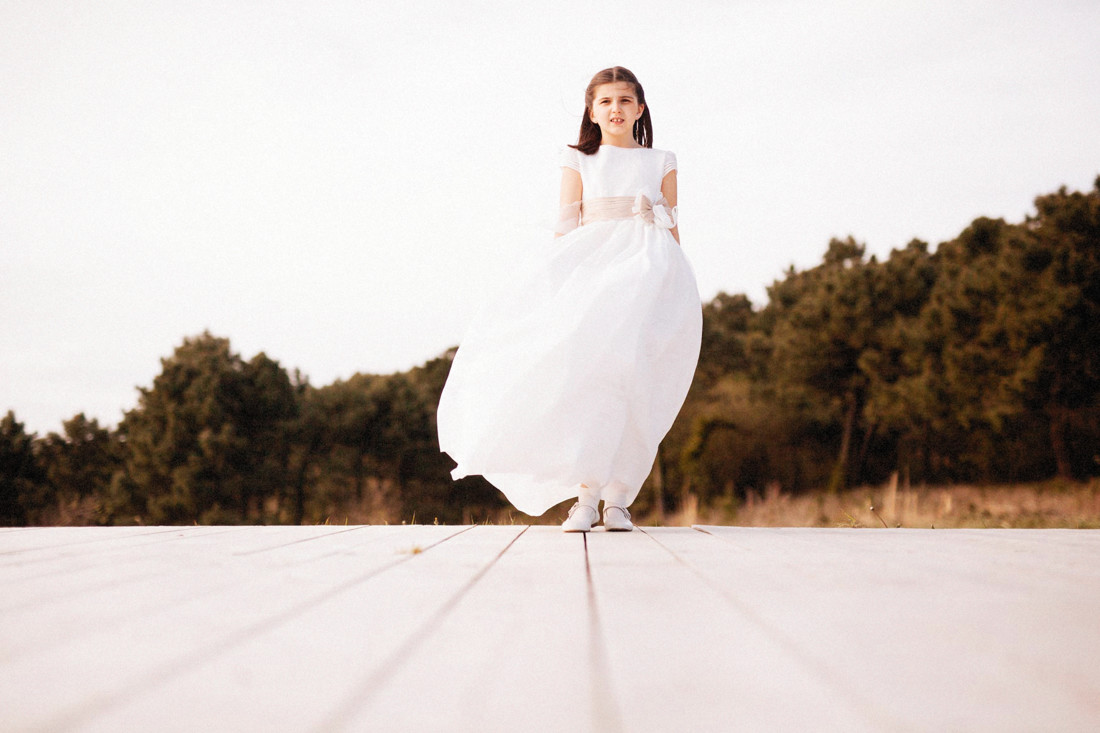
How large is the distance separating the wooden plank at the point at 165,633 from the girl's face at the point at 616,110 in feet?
8.25

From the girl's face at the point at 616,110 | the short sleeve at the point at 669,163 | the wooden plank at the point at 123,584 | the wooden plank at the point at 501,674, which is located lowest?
the wooden plank at the point at 501,674

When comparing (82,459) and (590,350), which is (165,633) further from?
(82,459)

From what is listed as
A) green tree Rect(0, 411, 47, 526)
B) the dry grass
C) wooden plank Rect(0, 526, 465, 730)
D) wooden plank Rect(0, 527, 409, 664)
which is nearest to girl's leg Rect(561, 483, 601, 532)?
wooden plank Rect(0, 527, 409, 664)

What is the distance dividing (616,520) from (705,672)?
7.71ft

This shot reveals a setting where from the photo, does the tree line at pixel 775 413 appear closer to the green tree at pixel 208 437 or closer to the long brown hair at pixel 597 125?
the green tree at pixel 208 437

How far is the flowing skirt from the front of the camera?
3.32m

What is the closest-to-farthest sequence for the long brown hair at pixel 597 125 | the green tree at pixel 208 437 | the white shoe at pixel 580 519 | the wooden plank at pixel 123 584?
the wooden plank at pixel 123 584, the white shoe at pixel 580 519, the long brown hair at pixel 597 125, the green tree at pixel 208 437

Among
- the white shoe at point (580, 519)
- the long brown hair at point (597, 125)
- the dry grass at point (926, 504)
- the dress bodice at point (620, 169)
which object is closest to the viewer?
the white shoe at point (580, 519)

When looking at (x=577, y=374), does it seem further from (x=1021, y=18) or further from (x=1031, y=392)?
(x=1031, y=392)

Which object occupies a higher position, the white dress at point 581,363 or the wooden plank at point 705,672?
the white dress at point 581,363

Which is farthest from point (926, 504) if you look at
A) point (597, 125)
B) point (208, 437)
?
point (208, 437)

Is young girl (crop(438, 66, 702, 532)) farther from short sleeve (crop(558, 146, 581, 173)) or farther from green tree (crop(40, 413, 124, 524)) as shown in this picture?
green tree (crop(40, 413, 124, 524))

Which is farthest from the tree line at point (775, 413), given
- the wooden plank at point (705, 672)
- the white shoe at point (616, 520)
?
the wooden plank at point (705, 672)

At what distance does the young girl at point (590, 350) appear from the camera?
131 inches
